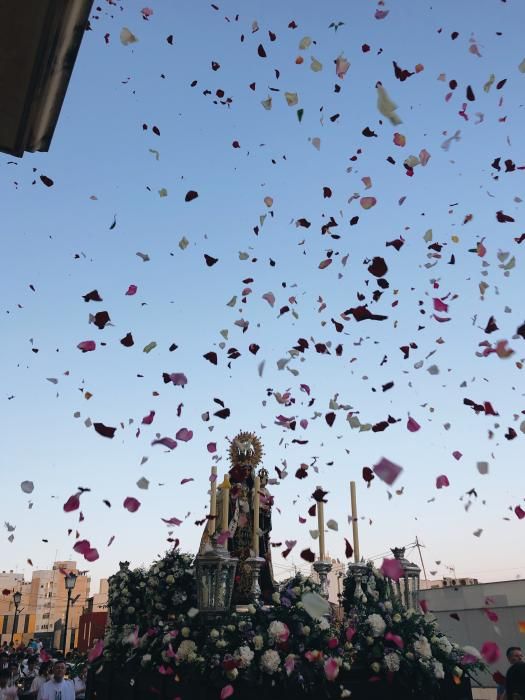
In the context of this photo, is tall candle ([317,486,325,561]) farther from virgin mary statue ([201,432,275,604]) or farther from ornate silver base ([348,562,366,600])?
virgin mary statue ([201,432,275,604])

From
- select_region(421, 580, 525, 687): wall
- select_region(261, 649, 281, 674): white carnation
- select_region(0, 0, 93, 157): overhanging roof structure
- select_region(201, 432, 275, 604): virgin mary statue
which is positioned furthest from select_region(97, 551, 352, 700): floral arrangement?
select_region(421, 580, 525, 687): wall

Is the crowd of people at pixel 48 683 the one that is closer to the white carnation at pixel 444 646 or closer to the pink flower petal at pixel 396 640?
the pink flower petal at pixel 396 640

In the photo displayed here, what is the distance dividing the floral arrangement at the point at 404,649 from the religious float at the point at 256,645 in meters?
0.01

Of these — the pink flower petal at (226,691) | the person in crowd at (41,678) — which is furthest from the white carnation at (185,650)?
the person in crowd at (41,678)

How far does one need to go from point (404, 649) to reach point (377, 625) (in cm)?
45

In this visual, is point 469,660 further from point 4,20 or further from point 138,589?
point 4,20

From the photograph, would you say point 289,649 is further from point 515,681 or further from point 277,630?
point 515,681

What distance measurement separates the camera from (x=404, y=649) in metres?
7.75

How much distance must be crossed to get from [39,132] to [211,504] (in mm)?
8782

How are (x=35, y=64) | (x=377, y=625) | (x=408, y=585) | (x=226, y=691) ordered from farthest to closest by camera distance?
(x=408, y=585) < (x=377, y=625) < (x=226, y=691) < (x=35, y=64)

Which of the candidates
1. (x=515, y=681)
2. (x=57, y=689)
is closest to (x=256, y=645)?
(x=515, y=681)

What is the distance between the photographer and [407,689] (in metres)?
7.45

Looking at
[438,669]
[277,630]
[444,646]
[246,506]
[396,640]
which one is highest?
[246,506]

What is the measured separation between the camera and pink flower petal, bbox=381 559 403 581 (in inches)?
331
